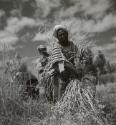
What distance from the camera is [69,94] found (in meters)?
3.05

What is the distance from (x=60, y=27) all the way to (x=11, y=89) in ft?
3.22

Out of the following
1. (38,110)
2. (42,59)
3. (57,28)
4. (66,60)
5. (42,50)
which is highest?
(57,28)

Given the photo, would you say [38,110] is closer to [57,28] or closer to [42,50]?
[57,28]

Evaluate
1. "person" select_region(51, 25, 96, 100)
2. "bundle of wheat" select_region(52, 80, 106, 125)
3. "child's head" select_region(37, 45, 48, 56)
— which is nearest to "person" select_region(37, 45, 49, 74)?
"child's head" select_region(37, 45, 48, 56)

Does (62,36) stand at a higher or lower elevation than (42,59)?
higher

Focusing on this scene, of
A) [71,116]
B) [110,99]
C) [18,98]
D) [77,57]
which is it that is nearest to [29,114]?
[18,98]

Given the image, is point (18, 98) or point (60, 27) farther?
point (60, 27)

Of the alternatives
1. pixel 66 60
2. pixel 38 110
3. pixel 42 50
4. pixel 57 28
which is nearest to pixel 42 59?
pixel 42 50

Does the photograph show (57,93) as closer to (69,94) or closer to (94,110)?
(69,94)

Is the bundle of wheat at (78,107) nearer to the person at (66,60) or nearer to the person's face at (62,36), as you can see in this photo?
the person at (66,60)

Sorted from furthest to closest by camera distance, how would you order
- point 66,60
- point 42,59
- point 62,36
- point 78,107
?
point 42,59
point 62,36
point 66,60
point 78,107

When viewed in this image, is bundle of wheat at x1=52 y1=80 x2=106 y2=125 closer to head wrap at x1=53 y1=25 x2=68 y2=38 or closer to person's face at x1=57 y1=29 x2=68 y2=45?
person's face at x1=57 y1=29 x2=68 y2=45

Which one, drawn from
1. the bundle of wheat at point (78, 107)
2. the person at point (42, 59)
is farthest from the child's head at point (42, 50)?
the bundle of wheat at point (78, 107)

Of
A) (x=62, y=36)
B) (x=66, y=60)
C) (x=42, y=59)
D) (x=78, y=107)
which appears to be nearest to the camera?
(x=78, y=107)
